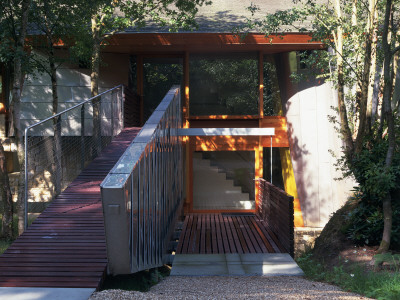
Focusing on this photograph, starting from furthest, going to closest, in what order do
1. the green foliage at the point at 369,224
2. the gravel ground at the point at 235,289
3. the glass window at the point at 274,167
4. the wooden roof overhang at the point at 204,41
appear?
the glass window at the point at 274,167 < the wooden roof overhang at the point at 204,41 < the green foliage at the point at 369,224 < the gravel ground at the point at 235,289

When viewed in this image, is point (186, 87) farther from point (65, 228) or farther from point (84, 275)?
point (84, 275)

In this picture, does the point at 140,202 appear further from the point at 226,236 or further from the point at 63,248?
the point at 226,236

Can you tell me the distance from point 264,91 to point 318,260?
279 inches

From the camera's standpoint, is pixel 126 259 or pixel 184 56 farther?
pixel 184 56

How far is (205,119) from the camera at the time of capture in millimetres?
13539

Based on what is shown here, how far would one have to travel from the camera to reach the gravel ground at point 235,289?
449 centimetres

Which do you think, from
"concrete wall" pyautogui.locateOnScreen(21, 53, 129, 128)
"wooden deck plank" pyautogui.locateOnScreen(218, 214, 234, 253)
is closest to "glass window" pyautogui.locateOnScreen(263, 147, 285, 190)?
"wooden deck plank" pyautogui.locateOnScreen(218, 214, 234, 253)

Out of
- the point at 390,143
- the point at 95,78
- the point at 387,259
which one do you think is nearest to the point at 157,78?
the point at 95,78

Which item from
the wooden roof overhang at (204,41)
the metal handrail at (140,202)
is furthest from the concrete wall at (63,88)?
the metal handrail at (140,202)

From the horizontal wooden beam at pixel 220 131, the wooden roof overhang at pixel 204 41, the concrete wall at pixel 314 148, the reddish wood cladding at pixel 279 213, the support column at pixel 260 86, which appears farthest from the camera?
the support column at pixel 260 86

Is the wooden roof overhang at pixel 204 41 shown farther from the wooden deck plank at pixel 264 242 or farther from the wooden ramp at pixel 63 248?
the wooden ramp at pixel 63 248

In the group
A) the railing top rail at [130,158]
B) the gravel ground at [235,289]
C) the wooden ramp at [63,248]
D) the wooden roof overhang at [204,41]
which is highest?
the wooden roof overhang at [204,41]

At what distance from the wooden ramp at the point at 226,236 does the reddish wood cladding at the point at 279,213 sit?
13 cm

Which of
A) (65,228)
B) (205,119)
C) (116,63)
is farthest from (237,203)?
(65,228)
